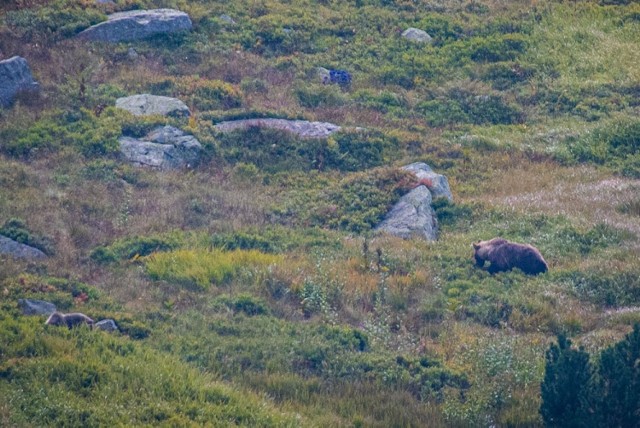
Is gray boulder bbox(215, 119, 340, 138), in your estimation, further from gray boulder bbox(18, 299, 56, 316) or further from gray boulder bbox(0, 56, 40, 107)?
gray boulder bbox(18, 299, 56, 316)

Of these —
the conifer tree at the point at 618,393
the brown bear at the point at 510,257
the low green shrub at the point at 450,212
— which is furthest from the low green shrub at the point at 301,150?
the conifer tree at the point at 618,393

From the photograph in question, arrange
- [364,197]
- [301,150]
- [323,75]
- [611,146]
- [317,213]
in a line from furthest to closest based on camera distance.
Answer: [323,75]
[611,146]
[301,150]
[364,197]
[317,213]

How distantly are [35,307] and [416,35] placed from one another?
20150 millimetres

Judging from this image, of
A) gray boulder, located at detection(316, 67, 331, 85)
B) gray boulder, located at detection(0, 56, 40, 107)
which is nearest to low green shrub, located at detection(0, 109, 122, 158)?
gray boulder, located at detection(0, 56, 40, 107)

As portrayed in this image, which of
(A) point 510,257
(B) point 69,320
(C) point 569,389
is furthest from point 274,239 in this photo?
(C) point 569,389

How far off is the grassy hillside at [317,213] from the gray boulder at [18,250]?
20 centimetres

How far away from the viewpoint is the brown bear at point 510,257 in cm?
1517

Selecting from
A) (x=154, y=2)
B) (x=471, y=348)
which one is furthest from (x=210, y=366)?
(x=154, y=2)

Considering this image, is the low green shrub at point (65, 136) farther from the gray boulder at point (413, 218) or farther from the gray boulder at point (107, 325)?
the gray boulder at point (107, 325)

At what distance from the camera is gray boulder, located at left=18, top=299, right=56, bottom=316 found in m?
11.8

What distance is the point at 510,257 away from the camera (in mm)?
15273

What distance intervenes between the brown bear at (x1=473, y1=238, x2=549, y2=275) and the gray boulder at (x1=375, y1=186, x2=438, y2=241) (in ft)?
5.47

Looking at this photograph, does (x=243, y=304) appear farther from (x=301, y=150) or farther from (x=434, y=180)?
(x=301, y=150)

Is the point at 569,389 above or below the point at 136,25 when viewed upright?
above
